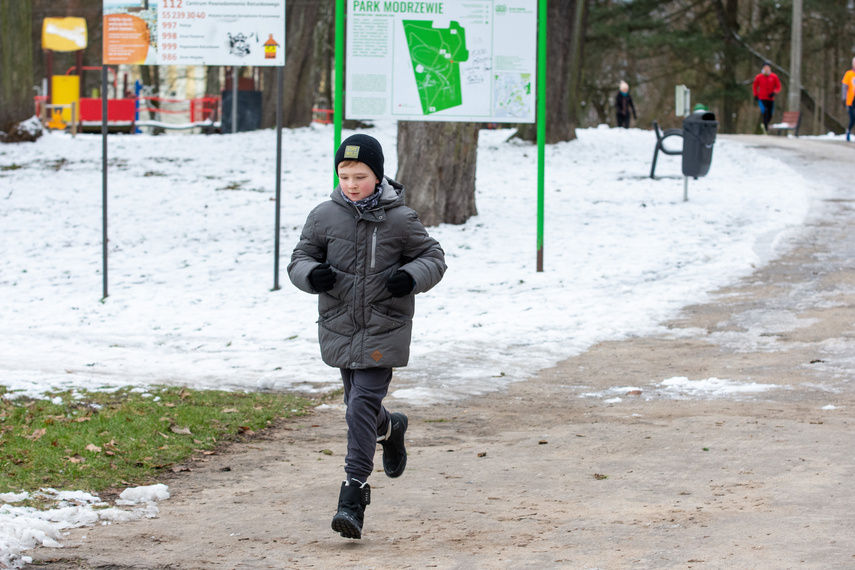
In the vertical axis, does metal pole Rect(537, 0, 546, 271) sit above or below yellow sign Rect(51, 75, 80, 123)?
below

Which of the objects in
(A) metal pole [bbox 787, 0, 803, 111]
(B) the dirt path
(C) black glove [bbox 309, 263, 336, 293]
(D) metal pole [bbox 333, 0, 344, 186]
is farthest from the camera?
(A) metal pole [bbox 787, 0, 803, 111]

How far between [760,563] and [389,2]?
7292 millimetres

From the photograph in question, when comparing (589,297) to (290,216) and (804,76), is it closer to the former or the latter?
(290,216)

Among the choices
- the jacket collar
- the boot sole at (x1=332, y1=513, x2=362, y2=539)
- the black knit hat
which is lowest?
the boot sole at (x1=332, y1=513, x2=362, y2=539)

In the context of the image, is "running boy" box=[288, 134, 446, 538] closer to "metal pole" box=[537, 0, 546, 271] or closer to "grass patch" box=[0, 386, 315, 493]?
"grass patch" box=[0, 386, 315, 493]

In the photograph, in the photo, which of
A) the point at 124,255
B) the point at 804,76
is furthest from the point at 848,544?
the point at 804,76

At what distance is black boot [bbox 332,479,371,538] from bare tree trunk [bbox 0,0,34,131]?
18.1 m

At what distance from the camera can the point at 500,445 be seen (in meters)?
5.38

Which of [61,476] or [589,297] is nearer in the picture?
[61,476]

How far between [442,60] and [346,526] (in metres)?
6.77

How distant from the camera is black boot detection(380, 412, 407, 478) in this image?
4.41m

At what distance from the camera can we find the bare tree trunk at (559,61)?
2055cm

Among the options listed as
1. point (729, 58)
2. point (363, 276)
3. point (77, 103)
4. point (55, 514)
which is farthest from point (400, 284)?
point (729, 58)

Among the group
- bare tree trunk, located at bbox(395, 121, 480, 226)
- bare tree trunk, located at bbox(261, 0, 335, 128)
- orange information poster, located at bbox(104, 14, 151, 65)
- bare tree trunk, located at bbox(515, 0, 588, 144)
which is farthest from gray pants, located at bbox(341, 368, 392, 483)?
bare tree trunk, located at bbox(261, 0, 335, 128)
